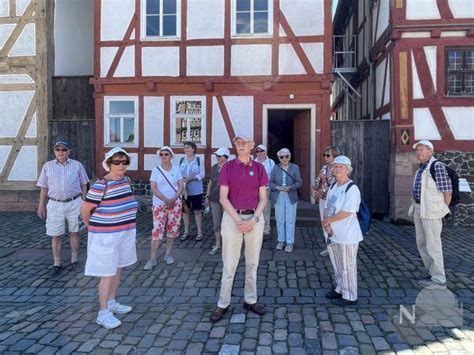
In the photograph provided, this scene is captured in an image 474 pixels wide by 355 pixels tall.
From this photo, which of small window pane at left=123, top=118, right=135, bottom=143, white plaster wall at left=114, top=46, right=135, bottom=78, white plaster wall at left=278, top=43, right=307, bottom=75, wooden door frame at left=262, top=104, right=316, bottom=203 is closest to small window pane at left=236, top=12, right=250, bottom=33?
white plaster wall at left=278, top=43, right=307, bottom=75

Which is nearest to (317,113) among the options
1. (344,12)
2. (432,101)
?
(432,101)

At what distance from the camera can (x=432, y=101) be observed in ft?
28.6

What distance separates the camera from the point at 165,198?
5.27m

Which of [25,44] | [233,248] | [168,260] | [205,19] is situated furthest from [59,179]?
[25,44]

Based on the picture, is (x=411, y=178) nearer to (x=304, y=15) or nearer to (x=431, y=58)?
(x=431, y=58)

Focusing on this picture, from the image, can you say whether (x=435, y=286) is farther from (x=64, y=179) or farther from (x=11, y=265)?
(x=11, y=265)

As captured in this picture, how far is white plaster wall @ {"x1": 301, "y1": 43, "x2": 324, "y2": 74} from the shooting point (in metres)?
9.60

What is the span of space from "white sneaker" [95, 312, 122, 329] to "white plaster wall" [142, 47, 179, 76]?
747 centimetres

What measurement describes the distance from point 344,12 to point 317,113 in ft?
25.5

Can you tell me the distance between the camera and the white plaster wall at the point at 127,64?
1027 centimetres

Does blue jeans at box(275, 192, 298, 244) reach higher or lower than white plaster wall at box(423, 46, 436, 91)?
lower

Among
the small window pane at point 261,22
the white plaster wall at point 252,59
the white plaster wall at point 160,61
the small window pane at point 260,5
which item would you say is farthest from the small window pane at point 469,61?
the white plaster wall at point 160,61

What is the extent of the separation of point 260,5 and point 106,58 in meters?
4.22

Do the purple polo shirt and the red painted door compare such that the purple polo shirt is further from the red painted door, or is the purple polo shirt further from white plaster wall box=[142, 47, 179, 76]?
white plaster wall box=[142, 47, 179, 76]
